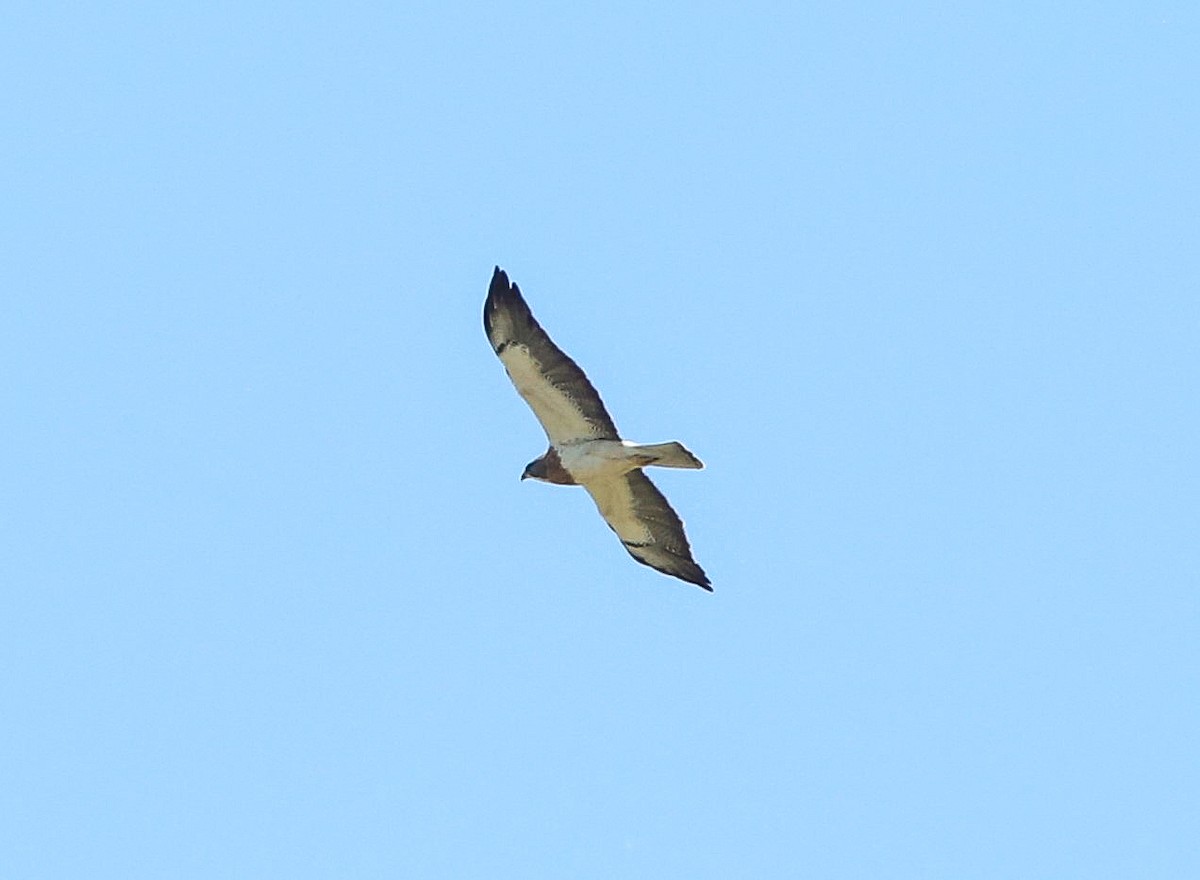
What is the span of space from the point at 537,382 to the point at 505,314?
2.46 ft

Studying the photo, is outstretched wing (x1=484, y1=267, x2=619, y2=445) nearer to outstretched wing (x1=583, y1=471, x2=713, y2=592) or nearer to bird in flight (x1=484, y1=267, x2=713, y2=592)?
bird in flight (x1=484, y1=267, x2=713, y2=592)

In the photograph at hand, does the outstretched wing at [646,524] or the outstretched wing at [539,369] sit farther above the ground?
the outstretched wing at [539,369]

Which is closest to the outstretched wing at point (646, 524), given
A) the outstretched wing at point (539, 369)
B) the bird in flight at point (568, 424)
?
the bird in flight at point (568, 424)

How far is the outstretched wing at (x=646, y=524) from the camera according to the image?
91.0ft

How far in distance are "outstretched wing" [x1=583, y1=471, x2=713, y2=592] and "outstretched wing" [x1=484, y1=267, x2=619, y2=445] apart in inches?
33.8

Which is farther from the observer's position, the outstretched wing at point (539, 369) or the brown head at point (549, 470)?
the brown head at point (549, 470)

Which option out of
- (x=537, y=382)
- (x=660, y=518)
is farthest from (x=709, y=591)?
(x=537, y=382)

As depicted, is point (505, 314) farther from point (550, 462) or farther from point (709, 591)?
point (709, 591)

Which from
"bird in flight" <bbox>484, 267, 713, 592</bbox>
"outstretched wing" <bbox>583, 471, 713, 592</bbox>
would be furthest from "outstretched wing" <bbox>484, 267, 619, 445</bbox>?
"outstretched wing" <bbox>583, 471, 713, 592</bbox>

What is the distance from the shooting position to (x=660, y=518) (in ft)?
91.9

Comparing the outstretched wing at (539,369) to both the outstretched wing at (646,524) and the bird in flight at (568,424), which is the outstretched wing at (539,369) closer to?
the bird in flight at (568,424)

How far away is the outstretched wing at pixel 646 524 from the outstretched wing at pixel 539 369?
86 cm

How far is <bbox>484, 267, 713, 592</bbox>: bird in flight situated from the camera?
26.4 m

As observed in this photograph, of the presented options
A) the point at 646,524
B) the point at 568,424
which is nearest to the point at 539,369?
the point at 568,424
